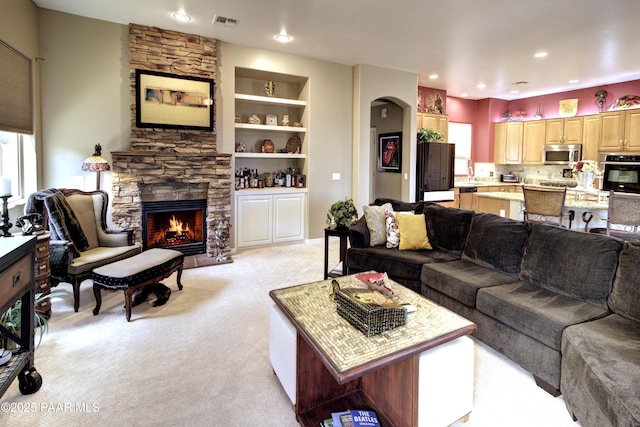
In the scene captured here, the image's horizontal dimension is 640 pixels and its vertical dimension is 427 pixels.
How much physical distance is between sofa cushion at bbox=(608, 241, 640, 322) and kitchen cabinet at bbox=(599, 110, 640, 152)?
5906 millimetres

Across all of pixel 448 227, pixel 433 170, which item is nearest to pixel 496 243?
pixel 448 227

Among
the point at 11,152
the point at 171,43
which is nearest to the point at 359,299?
the point at 11,152

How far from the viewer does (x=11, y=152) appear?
149 inches

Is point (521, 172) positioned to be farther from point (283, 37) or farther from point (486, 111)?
point (283, 37)

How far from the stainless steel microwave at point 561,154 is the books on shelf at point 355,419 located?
7.84m

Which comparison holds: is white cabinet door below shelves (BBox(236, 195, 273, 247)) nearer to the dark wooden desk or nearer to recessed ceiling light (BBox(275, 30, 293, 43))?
recessed ceiling light (BBox(275, 30, 293, 43))

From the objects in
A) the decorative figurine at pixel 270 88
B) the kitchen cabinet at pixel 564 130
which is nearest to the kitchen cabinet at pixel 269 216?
the decorative figurine at pixel 270 88

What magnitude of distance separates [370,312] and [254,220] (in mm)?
3996

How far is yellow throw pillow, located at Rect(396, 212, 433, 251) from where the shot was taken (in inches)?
146

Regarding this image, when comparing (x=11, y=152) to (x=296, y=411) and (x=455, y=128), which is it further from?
A: (x=455, y=128)

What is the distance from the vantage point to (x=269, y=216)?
18.6 ft

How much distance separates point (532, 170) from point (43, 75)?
31.3ft

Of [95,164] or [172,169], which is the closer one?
[95,164]

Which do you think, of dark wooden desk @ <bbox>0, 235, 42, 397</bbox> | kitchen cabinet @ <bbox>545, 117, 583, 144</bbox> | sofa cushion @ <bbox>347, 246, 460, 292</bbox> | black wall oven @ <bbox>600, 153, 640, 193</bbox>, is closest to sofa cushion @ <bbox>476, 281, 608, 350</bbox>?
sofa cushion @ <bbox>347, 246, 460, 292</bbox>
